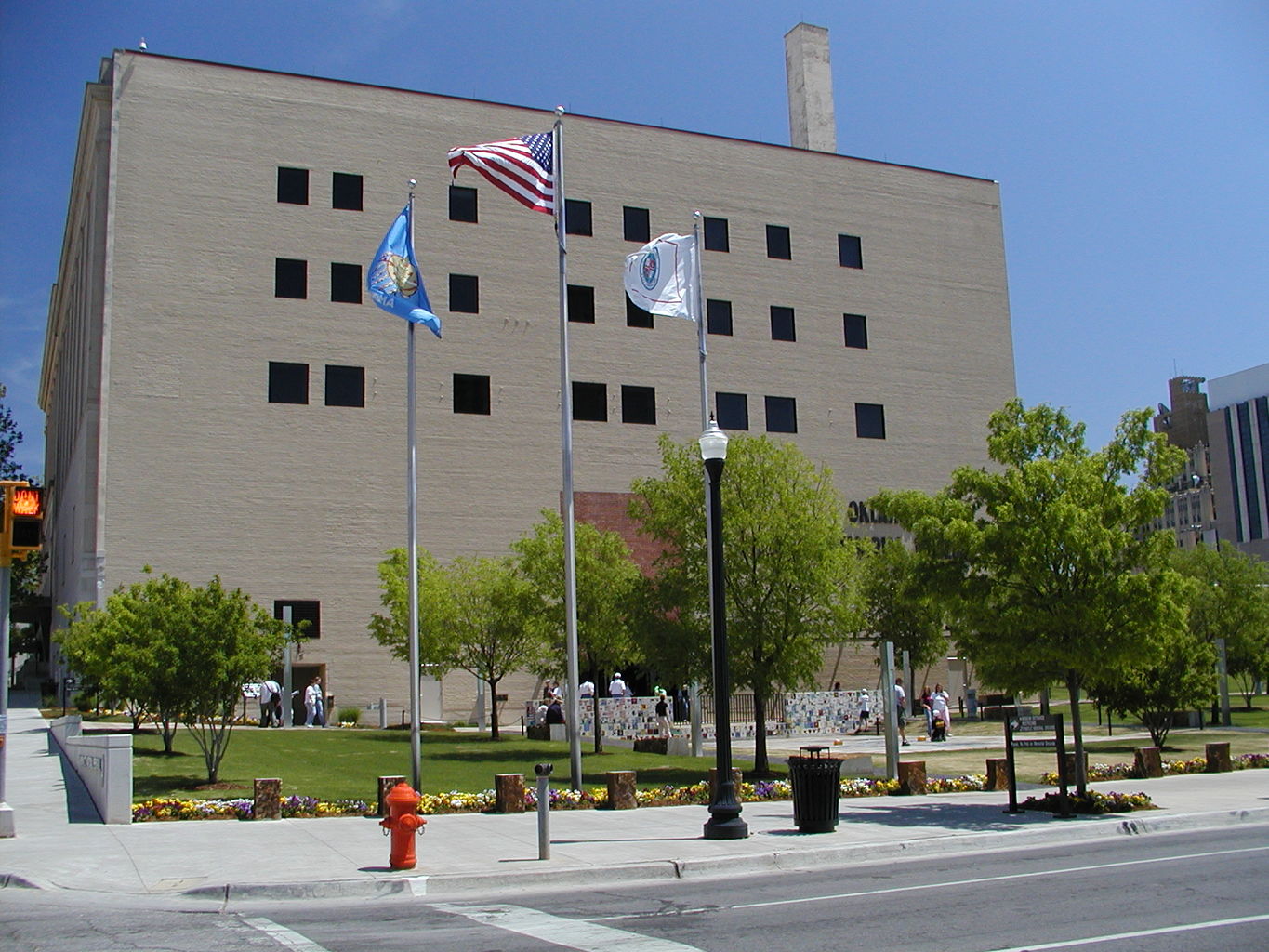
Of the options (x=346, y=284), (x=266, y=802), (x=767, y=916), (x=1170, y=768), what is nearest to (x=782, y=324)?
(x=346, y=284)

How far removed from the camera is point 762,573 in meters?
26.3

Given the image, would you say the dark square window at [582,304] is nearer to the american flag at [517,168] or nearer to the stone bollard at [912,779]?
the american flag at [517,168]

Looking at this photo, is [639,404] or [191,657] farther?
[639,404]

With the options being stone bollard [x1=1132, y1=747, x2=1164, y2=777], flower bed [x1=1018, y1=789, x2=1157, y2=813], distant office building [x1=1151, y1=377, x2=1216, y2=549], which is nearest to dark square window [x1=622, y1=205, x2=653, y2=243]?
stone bollard [x1=1132, y1=747, x2=1164, y2=777]

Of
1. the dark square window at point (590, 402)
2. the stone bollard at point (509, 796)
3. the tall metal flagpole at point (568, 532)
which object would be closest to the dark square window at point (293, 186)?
the dark square window at point (590, 402)

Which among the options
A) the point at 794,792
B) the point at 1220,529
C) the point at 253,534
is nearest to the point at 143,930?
the point at 794,792

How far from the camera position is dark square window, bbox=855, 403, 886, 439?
184ft

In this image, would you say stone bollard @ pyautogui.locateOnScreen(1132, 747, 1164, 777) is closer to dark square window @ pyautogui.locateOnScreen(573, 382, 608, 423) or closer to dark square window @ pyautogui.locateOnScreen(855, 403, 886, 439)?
dark square window @ pyautogui.locateOnScreen(573, 382, 608, 423)

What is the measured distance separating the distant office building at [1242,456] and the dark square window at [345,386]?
129m

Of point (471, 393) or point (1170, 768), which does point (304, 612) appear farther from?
point (1170, 768)

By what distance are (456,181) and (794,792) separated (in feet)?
126

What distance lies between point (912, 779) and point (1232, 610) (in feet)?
100

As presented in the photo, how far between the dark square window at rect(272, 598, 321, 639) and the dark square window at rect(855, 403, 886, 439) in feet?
84.7

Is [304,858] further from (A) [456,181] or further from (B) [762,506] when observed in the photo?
(A) [456,181]
